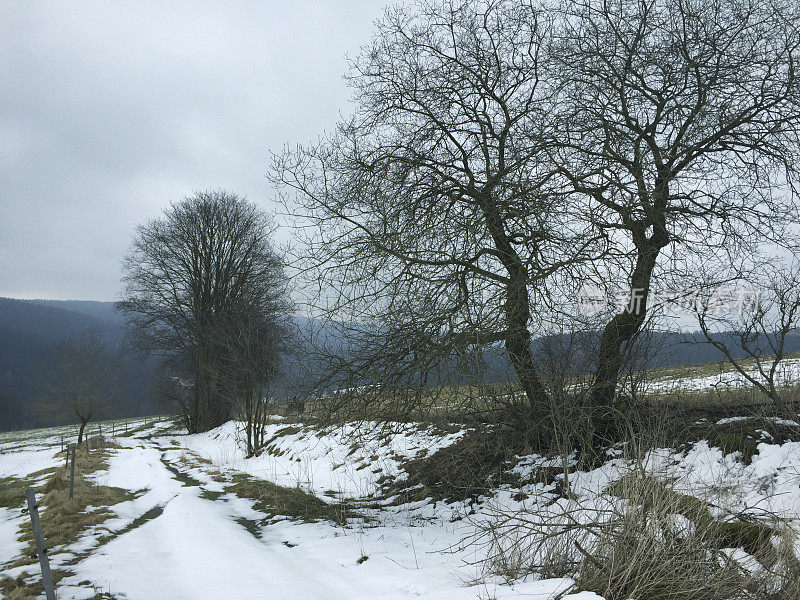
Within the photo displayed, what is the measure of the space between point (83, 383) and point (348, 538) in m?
27.5

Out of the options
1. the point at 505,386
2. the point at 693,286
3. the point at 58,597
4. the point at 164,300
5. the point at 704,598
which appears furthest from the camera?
the point at 164,300

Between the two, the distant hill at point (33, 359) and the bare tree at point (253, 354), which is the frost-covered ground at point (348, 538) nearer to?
the bare tree at point (253, 354)

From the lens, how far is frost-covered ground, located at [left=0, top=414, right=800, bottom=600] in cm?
438

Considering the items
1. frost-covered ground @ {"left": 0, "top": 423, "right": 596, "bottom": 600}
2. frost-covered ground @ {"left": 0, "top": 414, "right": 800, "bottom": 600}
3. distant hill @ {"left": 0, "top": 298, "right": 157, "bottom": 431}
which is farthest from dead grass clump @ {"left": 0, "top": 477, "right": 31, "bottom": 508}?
distant hill @ {"left": 0, "top": 298, "right": 157, "bottom": 431}

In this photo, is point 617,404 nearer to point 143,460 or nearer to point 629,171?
point 629,171

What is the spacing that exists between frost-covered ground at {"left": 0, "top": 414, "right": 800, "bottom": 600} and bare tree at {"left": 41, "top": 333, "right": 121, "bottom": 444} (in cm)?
1954

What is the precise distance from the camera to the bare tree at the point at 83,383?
26922mm

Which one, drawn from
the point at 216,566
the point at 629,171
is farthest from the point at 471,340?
the point at 216,566

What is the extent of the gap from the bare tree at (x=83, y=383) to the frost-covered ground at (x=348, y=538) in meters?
19.5

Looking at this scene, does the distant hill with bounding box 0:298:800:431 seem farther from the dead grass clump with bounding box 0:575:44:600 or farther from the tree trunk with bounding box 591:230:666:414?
the dead grass clump with bounding box 0:575:44:600

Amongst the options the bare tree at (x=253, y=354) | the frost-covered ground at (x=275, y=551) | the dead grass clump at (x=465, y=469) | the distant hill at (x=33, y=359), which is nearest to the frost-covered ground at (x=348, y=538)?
the frost-covered ground at (x=275, y=551)

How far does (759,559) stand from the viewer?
3.29 meters

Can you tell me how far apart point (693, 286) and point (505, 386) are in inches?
104

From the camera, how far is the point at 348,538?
6.20 metres
